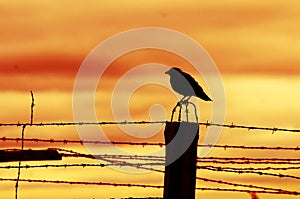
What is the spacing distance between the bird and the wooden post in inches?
125

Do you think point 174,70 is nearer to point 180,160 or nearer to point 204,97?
point 204,97

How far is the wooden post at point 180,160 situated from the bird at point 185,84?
3.17m

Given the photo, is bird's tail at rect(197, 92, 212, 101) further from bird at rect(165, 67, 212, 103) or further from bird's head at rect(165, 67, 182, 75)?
bird's head at rect(165, 67, 182, 75)

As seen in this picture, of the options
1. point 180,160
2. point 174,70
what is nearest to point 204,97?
point 174,70

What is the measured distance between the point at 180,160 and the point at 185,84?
4762mm

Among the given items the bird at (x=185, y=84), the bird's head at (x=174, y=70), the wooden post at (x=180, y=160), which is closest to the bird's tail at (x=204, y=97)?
the bird at (x=185, y=84)

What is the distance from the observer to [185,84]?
14.2 metres

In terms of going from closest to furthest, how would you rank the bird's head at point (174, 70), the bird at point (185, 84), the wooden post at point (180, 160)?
the wooden post at point (180, 160) → the bird at point (185, 84) → the bird's head at point (174, 70)

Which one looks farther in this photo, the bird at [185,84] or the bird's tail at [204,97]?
the bird at [185,84]

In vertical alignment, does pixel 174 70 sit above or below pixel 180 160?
above

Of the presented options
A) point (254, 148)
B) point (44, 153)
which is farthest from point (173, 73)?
point (44, 153)

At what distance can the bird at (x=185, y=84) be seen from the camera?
520 inches

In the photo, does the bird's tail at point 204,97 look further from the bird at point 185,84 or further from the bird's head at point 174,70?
the bird's head at point 174,70

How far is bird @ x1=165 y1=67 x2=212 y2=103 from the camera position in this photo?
520 inches
